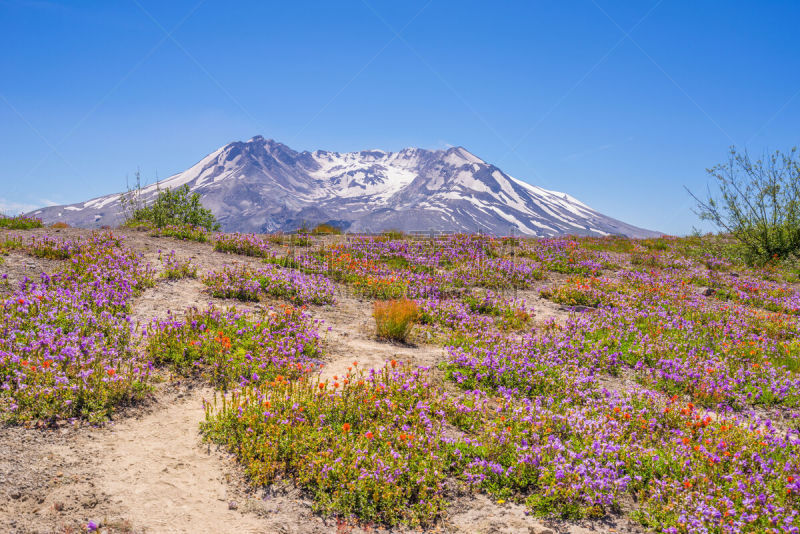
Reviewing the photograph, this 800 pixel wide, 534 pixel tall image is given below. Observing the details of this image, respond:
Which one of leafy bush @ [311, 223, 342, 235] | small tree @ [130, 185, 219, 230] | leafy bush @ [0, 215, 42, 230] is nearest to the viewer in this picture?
leafy bush @ [0, 215, 42, 230]

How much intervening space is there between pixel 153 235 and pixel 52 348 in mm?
11882

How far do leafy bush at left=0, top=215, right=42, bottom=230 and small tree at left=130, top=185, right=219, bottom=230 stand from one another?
3.43 m

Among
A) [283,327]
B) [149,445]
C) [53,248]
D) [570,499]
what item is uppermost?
[53,248]

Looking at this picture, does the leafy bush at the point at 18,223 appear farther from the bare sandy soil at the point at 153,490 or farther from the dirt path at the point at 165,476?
the dirt path at the point at 165,476

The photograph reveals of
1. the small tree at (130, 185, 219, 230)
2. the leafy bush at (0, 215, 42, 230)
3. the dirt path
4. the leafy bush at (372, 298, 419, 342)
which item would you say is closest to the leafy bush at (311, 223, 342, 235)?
the small tree at (130, 185, 219, 230)

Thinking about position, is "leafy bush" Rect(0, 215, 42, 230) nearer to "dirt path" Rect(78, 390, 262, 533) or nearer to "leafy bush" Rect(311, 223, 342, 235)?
"leafy bush" Rect(311, 223, 342, 235)

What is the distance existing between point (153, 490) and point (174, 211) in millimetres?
18392

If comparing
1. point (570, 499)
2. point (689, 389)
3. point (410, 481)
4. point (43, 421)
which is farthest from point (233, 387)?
point (689, 389)

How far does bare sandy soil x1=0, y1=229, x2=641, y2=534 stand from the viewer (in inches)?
153

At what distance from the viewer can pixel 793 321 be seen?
11.5 m

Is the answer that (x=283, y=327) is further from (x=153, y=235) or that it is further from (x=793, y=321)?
(x=793, y=321)

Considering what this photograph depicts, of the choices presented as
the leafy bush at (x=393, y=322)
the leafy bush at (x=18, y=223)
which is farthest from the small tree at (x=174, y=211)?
the leafy bush at (x=393, y=322)

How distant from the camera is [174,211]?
800 inches

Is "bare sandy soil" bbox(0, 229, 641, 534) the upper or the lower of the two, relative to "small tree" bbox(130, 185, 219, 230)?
lower
